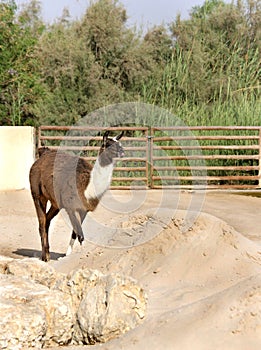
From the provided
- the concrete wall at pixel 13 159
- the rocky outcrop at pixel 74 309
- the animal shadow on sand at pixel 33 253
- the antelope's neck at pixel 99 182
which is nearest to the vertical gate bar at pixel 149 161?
the concrete wall at pixel 13 159

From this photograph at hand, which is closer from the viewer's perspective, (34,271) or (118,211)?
(34,271)

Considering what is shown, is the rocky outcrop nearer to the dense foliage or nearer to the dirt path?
the dirt path

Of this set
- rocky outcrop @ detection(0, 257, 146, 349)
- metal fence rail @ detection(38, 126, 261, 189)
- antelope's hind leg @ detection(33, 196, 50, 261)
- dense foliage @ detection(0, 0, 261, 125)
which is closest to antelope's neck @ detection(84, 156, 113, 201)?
antelope's hind leg @ detection(33, 196, 50, 261)

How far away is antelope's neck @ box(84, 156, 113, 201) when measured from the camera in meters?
9.73

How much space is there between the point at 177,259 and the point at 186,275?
1.08 ft

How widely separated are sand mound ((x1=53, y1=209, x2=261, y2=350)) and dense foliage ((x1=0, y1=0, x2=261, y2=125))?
37.8 ft

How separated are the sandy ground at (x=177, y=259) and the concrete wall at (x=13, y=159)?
1379mm

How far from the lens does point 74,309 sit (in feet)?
19.6

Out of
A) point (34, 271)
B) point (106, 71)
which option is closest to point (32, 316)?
point (34, 271)

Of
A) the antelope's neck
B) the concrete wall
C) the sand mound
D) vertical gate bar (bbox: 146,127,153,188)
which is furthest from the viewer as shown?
vertical gate bar (bbox: 146,127,153,188)

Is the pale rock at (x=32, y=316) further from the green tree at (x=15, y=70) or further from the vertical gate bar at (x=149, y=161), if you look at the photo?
the green tree at (x=15, y=70)

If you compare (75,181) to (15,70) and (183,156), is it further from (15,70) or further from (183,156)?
(15,70)

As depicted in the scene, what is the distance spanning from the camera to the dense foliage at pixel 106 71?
70.9ft

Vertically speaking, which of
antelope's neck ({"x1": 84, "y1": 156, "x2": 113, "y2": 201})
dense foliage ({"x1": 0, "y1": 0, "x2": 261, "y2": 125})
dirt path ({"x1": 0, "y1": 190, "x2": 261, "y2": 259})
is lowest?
dirt path ({"x1": 0, "y1": 190, "x2": 261, "y2": 259})
